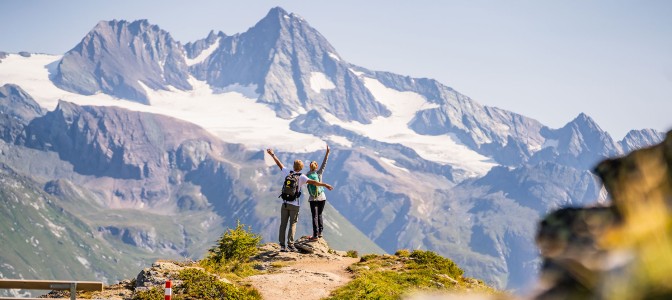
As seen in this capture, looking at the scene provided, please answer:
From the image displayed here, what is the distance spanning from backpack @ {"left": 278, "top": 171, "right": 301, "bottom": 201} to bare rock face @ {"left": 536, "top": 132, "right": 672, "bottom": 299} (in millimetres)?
26722

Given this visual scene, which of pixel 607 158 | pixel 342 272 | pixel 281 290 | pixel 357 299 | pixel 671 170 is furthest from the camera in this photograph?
pixel 342 272

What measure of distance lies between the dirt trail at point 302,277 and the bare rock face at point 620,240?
21.5 m

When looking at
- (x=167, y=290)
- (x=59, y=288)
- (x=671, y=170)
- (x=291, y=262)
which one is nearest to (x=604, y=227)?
(x=671, y=170)

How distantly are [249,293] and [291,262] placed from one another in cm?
870

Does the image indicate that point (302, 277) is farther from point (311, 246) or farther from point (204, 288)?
point (311, 246)

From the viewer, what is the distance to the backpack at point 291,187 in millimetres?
32594

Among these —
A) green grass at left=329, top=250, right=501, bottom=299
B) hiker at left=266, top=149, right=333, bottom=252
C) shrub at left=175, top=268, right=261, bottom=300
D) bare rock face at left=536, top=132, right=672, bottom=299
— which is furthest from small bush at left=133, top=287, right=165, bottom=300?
bare rock face at left=536, top=132, right=672, bottom=299

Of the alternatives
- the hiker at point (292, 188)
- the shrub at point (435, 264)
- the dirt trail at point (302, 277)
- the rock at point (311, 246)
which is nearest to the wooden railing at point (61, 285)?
the dirt trail at point (302, 277)

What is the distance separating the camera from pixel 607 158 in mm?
6402

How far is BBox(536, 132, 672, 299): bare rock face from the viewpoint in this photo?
471 cm

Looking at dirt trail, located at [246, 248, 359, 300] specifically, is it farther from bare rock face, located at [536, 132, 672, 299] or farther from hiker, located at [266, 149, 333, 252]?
bare rock face, located at [536, 132, 672, 299]

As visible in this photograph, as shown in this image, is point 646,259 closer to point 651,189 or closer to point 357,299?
point 651,189

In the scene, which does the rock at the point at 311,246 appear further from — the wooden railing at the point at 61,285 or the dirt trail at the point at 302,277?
the wooden railing at the point at 61,285

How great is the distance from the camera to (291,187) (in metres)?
32.8
